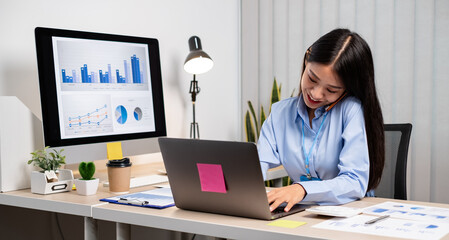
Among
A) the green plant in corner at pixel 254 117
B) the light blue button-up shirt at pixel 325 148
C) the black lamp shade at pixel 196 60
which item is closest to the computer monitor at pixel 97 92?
the black lamp shade at pixel 196 60

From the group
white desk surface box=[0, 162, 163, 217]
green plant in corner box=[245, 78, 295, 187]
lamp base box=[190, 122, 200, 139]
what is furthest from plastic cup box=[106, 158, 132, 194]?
green plant in corner box=[245, 78, 295, 187]

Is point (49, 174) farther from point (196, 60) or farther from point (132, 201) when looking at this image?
point (196, 60)

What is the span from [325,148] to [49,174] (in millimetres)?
951

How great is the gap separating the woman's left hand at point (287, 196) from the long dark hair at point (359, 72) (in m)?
0.40

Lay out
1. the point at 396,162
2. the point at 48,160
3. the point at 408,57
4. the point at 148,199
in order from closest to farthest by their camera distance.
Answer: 1. the point at 148,199
2. the point at 48,160
3. the point at 396,162
4. the point at 408,57

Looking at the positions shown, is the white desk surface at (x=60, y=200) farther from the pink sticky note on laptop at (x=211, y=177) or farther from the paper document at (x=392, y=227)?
the paper document at (x=392, y=227)

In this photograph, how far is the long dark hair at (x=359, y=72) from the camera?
1630mm

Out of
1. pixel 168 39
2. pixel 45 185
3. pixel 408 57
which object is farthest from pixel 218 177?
pixel 408 57

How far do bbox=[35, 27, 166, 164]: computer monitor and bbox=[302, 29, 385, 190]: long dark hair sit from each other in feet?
2.51

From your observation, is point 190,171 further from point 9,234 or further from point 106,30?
point 106,30

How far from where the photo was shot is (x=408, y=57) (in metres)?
3.07

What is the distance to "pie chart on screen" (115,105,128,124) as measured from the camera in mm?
2029

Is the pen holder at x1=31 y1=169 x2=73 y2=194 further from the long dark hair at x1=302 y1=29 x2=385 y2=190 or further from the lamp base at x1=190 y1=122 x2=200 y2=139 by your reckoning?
the lamp base at x1=190 y1=122 x2=200 y2=139

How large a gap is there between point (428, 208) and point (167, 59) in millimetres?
1802
